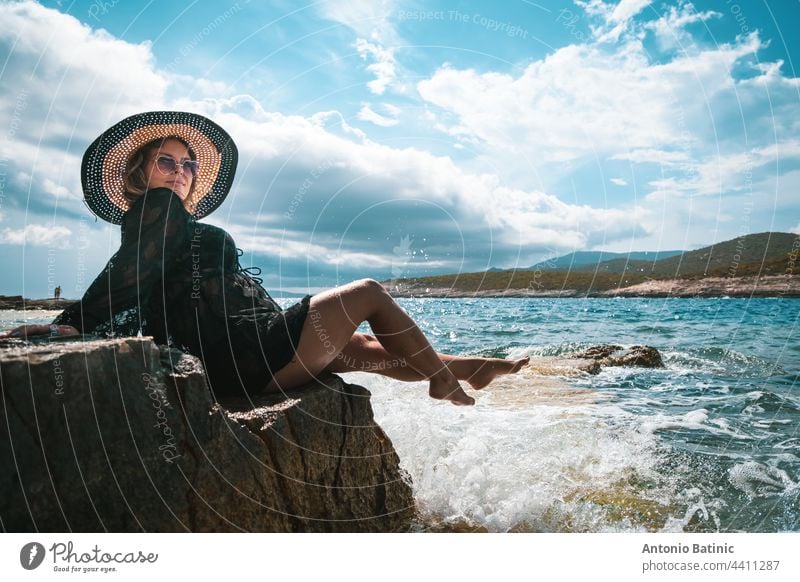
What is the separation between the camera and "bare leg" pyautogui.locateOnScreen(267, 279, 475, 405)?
11.9 ft

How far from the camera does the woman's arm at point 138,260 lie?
10.4ft

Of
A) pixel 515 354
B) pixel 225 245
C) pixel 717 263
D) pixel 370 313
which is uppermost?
pixel 717 263

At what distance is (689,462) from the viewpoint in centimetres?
561

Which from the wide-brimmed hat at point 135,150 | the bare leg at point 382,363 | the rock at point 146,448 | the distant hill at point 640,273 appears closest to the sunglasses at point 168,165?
the wide-brimmed hat at point 135,150

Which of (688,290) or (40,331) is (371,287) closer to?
(40,331)

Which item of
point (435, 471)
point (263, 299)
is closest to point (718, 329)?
point (435, 471)

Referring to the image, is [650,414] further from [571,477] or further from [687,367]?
[687,367]

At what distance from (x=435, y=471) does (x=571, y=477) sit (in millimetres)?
1320

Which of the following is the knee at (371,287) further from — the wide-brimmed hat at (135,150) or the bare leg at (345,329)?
the wide-brimmed hat at (135,150)

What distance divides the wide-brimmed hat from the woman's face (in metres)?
0.12

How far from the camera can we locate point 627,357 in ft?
45.3
